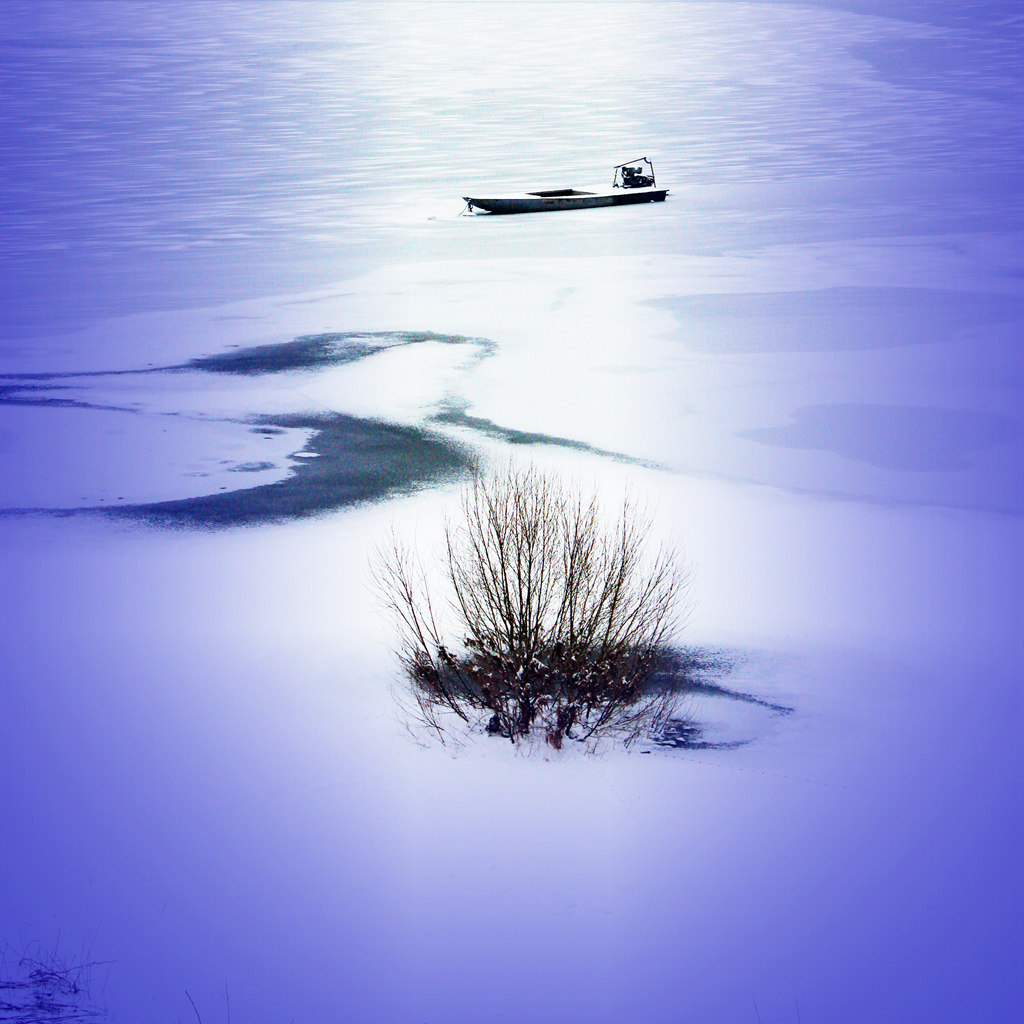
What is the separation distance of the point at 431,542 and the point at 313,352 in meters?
9.82

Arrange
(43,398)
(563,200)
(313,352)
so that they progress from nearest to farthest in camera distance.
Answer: (43,398)
(313,352)
(563,200)

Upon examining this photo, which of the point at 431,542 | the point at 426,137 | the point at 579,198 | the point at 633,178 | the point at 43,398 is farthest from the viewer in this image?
the point at 426,137

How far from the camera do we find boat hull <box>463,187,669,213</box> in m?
38.6

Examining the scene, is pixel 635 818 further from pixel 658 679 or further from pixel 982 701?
pixel 982 701

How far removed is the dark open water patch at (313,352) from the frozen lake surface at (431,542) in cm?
11

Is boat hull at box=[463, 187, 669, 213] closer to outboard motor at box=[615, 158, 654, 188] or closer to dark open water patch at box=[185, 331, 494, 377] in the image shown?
outboard motor at box=[615, 158, 654, 188]

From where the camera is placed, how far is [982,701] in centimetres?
970

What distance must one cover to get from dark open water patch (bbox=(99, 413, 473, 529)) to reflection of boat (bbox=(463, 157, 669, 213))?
22496mm

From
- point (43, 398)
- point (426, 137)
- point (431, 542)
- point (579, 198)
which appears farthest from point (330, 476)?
point (426, 137)

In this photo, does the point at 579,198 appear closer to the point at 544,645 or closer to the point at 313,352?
the point at 313,352

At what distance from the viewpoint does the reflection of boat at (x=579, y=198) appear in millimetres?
38625

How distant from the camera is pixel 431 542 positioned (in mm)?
12852

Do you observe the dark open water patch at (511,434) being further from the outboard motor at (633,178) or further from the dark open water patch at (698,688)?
the outboard motor at (633,178)

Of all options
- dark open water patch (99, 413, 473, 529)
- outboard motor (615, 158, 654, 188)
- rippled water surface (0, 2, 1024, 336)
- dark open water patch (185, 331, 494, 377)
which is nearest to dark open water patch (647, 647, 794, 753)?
dark open water patch (99, 413, 473, 529)
